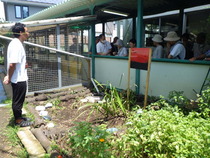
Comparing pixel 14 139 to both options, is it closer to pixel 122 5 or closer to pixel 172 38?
pixel 172 38

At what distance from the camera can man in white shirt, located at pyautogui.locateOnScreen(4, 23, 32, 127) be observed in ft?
9.82

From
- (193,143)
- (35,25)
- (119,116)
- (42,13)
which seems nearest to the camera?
(193,143)

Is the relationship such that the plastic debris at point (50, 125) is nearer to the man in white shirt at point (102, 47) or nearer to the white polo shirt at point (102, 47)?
the man in white shirt at point (102, 47)

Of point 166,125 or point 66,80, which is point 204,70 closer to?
point 166,125

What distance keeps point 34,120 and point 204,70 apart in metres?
3.62

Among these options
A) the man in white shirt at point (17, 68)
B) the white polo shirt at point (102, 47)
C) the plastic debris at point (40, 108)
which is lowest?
the plastic debris at point (40, 108)

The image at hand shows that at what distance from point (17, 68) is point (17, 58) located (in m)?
0.21

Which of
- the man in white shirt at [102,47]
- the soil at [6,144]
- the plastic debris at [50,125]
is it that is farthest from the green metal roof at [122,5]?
the soil at [6,144]

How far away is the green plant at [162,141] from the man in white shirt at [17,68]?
2083 millimetres

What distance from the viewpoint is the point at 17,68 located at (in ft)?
10.2

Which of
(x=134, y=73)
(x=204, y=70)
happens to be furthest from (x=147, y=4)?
(x=204, y=70)

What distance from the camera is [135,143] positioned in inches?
73.0

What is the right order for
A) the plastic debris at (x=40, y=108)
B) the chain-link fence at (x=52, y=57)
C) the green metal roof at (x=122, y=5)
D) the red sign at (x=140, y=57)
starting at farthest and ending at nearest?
the green metal roof at (x=122, y=5) → the chain-link fence at (x=52, y=57) → the plastic debris at (x=40, y=108) → the red sign at (x=140, y=57)

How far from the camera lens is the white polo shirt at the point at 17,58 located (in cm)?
298
